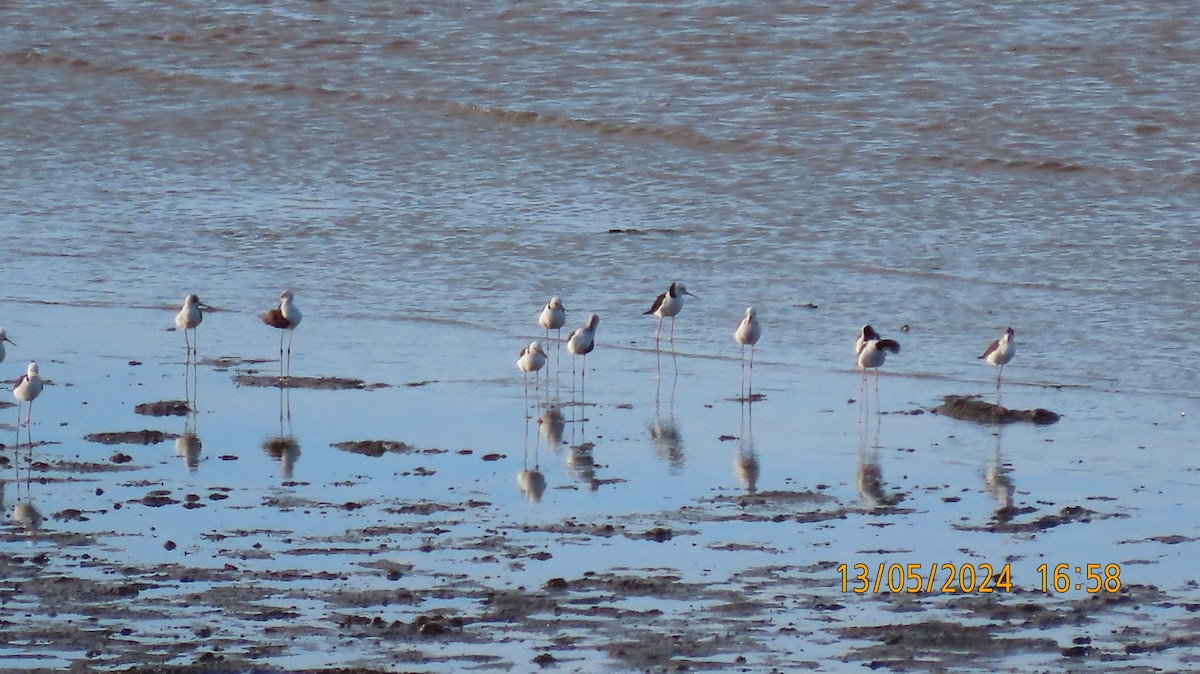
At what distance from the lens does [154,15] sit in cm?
3206

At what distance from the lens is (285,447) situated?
35.8 ft

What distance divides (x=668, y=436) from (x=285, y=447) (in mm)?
2223

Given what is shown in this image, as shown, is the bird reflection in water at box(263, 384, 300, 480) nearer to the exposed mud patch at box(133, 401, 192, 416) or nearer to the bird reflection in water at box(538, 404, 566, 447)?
the exposed mud patch at box(133, 401, 192, 416)

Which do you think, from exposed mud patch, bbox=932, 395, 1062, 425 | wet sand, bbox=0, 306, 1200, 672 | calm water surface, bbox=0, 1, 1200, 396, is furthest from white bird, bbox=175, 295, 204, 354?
exposed mud patch, bbox=932, 395, 1062, 425

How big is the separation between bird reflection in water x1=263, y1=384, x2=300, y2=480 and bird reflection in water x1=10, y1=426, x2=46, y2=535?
1289 mm

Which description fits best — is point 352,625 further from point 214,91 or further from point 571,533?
point 214,91

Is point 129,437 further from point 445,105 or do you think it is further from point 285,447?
point 445,105

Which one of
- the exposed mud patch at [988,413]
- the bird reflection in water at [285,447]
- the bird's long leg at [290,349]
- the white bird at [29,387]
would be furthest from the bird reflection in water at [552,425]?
the white bird at [29,387]

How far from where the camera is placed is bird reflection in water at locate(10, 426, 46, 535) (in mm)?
9219

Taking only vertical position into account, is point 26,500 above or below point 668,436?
below

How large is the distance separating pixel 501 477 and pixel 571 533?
1205 millimetres

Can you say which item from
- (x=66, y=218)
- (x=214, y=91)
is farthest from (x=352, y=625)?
(x=214, y=91)

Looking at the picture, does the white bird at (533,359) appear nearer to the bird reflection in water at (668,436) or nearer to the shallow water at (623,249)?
the shallow water at (623,249)

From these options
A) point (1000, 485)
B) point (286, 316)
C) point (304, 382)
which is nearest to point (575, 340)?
point (304, 382)
